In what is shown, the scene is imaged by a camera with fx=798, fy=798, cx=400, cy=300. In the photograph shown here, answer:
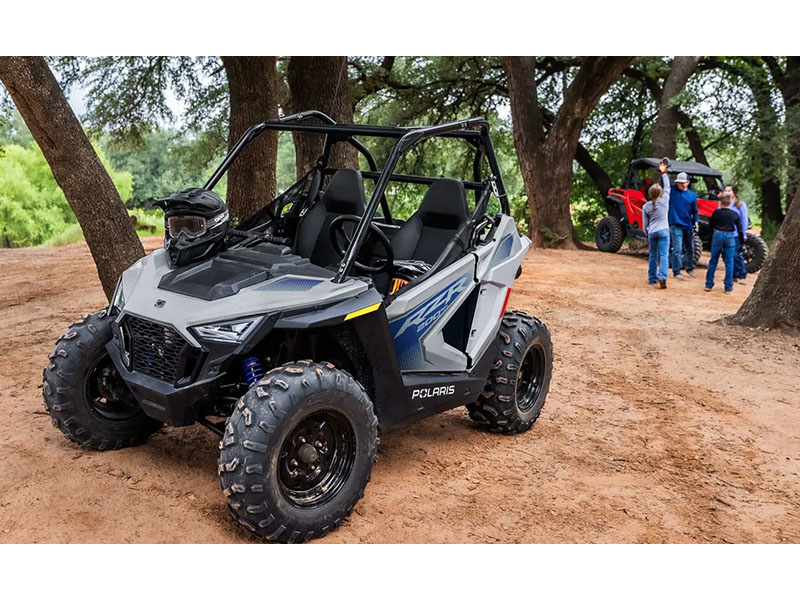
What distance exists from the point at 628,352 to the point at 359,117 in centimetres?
1611

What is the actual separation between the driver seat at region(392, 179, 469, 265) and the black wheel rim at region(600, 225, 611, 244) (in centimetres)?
1290

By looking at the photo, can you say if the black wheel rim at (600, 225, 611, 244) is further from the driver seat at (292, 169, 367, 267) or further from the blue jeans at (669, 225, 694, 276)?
the driver seat at (292, 169, 367, 267)

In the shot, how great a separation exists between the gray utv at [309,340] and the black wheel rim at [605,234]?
12538 millimetres

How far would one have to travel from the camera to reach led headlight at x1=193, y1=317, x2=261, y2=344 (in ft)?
12.2

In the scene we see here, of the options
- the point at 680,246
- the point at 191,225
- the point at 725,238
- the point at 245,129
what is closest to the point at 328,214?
the point at 191,225

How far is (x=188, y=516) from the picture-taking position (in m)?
3.83

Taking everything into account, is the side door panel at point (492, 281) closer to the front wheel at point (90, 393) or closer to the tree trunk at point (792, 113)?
the front wheel at point (90, 393)

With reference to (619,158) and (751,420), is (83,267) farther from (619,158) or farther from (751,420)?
(619,158)

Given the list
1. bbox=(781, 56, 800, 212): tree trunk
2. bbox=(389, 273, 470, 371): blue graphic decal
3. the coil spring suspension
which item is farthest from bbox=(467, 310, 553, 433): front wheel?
bbox=(781, 56, 800, 212): tree trunk

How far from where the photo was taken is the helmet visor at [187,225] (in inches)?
178

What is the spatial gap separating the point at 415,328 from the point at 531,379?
1467 mm

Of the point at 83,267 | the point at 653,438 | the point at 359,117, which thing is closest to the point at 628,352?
the point at 653,438

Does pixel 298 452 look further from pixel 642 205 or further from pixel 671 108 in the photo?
pixel 671 108

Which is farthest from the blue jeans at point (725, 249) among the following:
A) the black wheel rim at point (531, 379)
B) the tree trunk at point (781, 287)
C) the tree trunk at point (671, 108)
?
the black wheel rim at point (531, 379)
